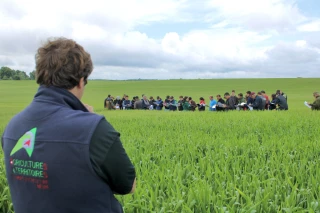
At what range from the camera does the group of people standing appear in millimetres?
20692

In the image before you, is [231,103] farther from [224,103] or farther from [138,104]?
[138,104]

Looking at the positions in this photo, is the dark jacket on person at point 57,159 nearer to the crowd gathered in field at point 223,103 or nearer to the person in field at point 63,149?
the person in field at point 63,149

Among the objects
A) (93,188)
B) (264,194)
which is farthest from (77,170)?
(264,194)

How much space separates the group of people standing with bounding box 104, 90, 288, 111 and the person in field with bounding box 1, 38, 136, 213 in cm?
1962

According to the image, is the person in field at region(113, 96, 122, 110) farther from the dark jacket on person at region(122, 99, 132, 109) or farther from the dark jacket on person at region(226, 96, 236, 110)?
the dark jacket on person at region(226, 96, 236, 110)

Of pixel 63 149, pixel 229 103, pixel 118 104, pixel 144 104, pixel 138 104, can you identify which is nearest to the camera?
pixel 63 149

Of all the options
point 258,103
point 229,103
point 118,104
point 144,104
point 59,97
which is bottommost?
point 118,104

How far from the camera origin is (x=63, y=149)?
5.84ft

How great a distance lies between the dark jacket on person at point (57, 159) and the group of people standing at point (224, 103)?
19.7 m

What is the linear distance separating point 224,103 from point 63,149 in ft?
68.8

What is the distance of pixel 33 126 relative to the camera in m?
1.88

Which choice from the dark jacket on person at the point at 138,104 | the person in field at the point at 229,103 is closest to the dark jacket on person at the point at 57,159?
the person in field at the point at 229,103

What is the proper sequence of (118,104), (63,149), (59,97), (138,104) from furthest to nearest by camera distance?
(118,104)
(138,104)
(59,97)
(63,149)

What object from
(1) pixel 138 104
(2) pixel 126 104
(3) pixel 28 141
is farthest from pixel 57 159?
(2) pixel 126 104
